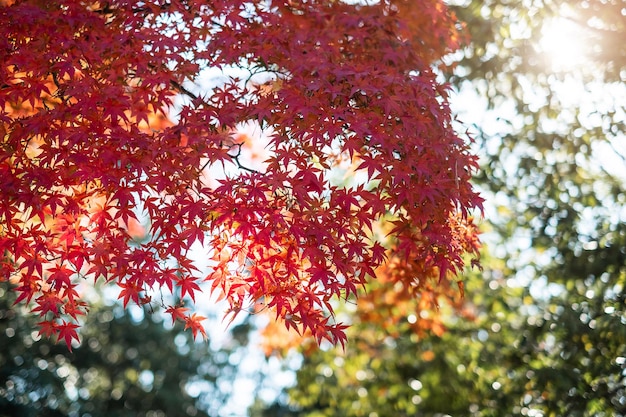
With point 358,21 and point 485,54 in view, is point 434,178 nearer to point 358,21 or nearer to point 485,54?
point 358,21

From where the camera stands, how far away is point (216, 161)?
2.70 meters

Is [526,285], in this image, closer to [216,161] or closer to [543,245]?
[543,245]

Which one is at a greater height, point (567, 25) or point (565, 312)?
point (567, 25)

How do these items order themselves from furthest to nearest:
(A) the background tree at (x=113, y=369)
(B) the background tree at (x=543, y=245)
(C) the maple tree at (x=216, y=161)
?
(A) the background tree at (x=113, y=369) → (B) the background tree at (x=543, y=245) → (C) the maple tree at (x=216, y=161)

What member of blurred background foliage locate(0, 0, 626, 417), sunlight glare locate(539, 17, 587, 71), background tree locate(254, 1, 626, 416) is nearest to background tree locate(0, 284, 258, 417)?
blurred background foliage locate(0, 0, 626, 417)

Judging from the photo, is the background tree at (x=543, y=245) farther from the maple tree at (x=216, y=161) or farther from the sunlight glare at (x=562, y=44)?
the maple tree at (x=216, y=161)

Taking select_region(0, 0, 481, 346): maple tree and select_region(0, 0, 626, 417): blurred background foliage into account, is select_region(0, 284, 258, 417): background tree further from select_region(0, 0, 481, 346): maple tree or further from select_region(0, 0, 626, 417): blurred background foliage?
select_region(0, 0, 481, 346): maple tree

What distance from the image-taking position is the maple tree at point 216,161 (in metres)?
2.60

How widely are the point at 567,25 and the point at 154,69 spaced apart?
10.8 feet

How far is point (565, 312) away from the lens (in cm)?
462

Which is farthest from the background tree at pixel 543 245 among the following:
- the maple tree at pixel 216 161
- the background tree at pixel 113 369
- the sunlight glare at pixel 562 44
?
the background tree at pixel 113 369

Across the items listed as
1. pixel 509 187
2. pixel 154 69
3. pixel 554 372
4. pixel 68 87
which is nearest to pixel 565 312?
pixel 554 372

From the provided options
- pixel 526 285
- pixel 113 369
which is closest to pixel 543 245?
pixel 526 285

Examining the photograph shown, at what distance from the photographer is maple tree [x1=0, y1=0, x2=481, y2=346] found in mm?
2602
